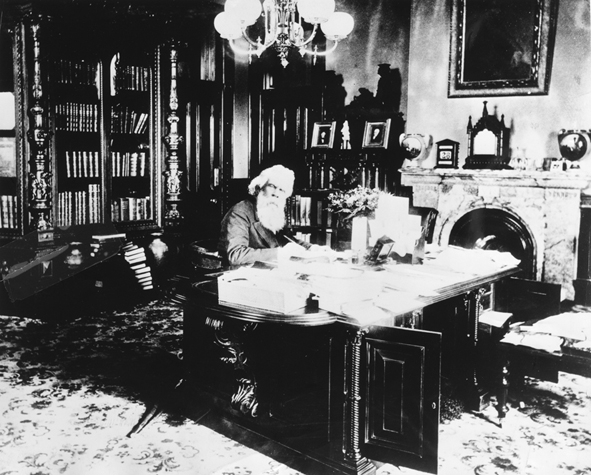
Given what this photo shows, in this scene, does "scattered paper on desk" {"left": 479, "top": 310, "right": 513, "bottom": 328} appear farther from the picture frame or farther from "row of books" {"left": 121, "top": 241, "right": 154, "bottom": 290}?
"row of books" {"left": 121, "top": 241, "right": 154, "bottom": 290}

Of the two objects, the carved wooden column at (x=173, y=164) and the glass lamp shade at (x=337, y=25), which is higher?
the glass lamp shade at (x=337, y=25)

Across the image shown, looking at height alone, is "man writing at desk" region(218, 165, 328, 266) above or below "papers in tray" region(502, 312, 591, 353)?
above

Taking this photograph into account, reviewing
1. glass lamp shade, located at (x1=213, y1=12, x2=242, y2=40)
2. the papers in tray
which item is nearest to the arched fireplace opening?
the papers in tray

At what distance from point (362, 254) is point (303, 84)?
143 inches

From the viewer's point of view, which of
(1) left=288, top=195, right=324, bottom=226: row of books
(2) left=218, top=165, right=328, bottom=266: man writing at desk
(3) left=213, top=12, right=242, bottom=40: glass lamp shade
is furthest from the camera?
(1) left=288, top=195, right=324, bottom=226: row of books

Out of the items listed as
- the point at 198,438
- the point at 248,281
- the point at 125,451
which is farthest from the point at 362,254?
→ the point at 125,451

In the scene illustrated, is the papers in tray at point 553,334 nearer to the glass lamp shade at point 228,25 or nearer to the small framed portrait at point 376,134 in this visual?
the glass lamp shade at point 228,25

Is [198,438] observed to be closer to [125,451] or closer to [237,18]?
[125,451]

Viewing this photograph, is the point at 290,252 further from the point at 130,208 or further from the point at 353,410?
the point at 130,208

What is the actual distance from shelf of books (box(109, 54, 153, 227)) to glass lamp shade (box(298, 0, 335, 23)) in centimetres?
259

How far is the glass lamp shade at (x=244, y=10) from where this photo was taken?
3420 millimetres

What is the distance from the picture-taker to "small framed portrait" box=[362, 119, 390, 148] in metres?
5.69

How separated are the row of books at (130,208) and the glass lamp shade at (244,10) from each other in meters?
2.45

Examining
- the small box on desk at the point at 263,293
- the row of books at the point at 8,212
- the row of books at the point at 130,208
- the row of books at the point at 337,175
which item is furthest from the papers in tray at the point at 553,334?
the row of books at the point at 8,212
